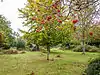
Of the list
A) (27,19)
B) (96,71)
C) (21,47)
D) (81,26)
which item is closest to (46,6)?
(96,71)

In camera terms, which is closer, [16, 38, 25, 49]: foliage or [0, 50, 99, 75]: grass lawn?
[0, 50, 99, 75]: grass lawn

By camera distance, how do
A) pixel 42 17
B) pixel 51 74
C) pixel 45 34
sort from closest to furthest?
pixel 42 17 → pixel 51 74 → pixel 45 34

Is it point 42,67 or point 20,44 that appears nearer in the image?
point 42,67

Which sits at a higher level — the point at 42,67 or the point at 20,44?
the point at 20,44

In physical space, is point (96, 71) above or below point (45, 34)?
below

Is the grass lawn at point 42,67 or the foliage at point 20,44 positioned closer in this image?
the grass lawn at point 42,67

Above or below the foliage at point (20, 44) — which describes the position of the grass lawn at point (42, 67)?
below

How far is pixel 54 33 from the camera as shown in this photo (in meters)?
16.1

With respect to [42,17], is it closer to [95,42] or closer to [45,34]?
[45,34]

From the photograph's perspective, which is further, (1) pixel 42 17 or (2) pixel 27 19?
(2) pixel 27 19

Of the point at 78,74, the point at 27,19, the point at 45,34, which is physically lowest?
the point at 78,74

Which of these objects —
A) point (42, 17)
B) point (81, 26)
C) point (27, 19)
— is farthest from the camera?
point (81, 26)

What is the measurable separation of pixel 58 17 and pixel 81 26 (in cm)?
1583

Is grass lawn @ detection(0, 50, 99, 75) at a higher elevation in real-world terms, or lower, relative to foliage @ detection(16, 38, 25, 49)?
lower
